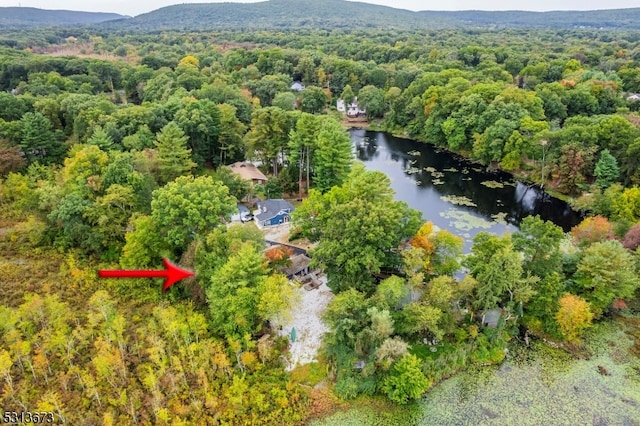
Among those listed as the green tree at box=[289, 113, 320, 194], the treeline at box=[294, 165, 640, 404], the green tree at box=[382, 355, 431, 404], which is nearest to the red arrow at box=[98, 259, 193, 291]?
the treeline at box=[294, 165, 640, 404]

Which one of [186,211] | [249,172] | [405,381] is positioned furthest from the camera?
[249,172]

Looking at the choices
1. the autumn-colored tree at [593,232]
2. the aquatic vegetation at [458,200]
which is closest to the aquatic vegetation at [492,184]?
the aquatic vegetation at [458,200]

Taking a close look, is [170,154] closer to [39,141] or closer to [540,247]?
[39,141]

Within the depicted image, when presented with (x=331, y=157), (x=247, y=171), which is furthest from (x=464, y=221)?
(x=247, y=171)

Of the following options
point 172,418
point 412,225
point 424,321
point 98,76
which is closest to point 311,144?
point 412,225

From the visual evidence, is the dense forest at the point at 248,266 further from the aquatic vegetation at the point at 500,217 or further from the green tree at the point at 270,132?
the aquatic vegetation at the point at 500,217

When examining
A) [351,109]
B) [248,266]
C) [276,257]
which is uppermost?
[248,266]
